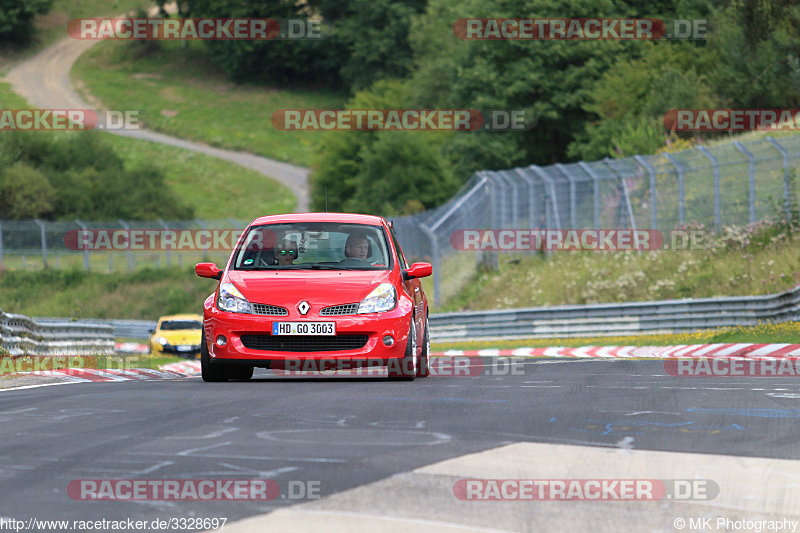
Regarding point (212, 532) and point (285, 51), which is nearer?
point (212, 532)

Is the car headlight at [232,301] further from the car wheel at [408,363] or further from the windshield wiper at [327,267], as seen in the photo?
the car wheel at [408,363]

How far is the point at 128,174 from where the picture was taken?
74.8m

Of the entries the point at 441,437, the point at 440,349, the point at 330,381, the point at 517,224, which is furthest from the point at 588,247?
the point at 441,437

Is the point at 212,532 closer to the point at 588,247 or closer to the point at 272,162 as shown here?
the point at 588,247

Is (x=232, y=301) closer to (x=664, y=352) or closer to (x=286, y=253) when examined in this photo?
(x=286, y=253)

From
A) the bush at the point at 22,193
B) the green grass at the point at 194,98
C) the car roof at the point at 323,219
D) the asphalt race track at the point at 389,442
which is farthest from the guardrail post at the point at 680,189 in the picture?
the green grass at the point at 194,98

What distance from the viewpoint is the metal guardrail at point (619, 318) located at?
69.3 feet

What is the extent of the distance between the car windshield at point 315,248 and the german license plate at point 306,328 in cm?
95

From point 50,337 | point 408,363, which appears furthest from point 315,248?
point 50,337

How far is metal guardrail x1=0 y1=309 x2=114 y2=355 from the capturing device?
61.3ft

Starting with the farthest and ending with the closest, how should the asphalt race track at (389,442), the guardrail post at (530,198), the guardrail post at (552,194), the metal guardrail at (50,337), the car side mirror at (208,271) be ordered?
the guardrail post at (530,198) < the guardrail post at (552,194) < the metal guardrail at (50,337) < the car side mirror at (208,271) < the asphalt race track at (389,442)

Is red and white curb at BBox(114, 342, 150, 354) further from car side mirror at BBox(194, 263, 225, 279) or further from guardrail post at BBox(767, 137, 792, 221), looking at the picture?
car side mirror at BBox(194, 263, 225, 279)

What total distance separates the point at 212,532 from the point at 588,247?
85.4 feet

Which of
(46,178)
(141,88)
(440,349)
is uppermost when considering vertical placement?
(141,88)
